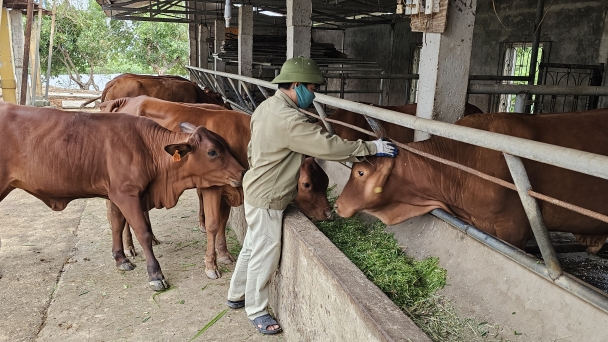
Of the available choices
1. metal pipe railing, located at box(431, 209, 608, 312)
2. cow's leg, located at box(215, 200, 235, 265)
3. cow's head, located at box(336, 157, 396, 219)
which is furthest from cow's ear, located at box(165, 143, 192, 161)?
metal pipe railing, located at box(431, 209, 608, 312)

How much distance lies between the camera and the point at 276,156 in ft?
10.5

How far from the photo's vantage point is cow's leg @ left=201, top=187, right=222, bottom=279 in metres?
4.54

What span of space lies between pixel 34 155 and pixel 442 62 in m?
3.39

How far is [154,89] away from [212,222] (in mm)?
5180

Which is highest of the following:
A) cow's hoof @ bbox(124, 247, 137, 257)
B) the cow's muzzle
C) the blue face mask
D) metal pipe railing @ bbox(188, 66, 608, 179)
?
the blue face mask

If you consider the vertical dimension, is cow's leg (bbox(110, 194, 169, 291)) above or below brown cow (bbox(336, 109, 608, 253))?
below

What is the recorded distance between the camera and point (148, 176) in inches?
173

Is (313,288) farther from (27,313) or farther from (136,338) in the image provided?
(27,313)

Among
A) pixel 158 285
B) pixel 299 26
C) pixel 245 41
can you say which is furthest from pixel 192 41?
pixel 158 285

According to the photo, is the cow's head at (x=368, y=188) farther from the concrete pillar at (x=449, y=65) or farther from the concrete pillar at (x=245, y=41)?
the concrete pillar at (x=245, y=41)

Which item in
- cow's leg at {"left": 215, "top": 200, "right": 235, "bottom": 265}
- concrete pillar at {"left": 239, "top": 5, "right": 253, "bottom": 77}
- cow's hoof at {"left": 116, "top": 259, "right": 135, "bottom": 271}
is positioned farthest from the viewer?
concrete pillar at {"left": 239, "top": 5, "right": 253, "bottom": 77}

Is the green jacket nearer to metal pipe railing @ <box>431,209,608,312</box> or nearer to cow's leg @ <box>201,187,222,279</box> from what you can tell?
metal pipe railing @ <box>431,209,608,312</box>

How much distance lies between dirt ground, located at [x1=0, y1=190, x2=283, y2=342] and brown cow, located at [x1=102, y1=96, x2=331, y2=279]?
0.92ft

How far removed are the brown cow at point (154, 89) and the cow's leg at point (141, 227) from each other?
4.67m
